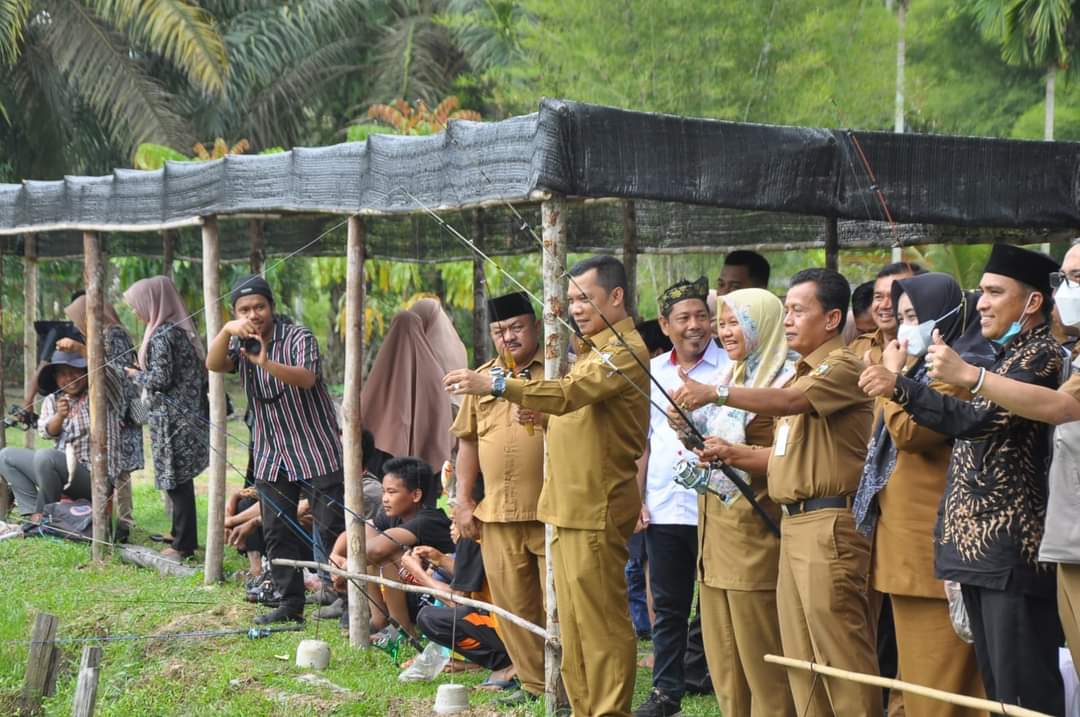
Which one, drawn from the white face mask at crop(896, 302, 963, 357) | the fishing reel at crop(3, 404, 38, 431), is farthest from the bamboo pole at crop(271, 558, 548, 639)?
the fishing reel at crop(3, 404, 38, 431)

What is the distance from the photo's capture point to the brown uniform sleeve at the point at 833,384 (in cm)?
473

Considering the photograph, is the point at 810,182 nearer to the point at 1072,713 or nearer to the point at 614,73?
the point at 1072,713

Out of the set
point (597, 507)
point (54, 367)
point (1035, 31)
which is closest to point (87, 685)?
point (597, 507)

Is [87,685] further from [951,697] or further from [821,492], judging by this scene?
[951,697]

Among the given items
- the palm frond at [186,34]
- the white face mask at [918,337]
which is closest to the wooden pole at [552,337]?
the white face mask at [918,337]

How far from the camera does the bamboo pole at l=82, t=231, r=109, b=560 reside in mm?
9734

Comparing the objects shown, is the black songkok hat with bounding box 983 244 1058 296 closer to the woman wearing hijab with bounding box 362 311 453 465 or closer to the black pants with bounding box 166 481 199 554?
the woman wearing hijab with bounding box 362 311 453 465

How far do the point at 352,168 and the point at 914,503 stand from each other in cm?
348

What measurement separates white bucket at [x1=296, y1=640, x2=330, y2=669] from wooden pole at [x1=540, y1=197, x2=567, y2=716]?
1511 millimetres

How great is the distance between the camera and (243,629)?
303 inches

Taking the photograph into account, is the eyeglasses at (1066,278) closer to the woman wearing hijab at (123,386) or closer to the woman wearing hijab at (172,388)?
the woman wearing hijab at (172,388)

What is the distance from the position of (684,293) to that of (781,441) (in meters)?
1.28

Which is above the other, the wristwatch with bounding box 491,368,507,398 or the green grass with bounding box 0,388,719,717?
the wristwatch with bounding box 491,368,507,398

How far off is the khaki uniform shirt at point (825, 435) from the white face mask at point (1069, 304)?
105 cm
